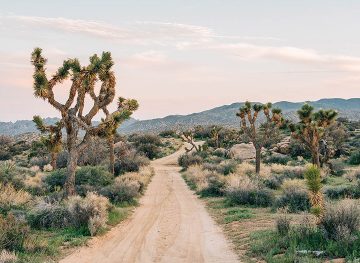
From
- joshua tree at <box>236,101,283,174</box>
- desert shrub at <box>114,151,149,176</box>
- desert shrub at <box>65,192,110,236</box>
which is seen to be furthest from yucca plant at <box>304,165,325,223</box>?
desert shrub at <box>114,151,149,176</box>

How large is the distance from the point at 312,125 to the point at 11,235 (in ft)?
68.2

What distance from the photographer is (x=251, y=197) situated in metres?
18.8

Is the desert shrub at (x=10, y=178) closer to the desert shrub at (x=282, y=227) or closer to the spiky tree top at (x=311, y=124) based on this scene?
the desert shrub at (x=282, y=227)

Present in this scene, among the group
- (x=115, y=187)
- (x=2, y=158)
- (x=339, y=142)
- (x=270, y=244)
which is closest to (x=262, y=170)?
(x=115, y=187)

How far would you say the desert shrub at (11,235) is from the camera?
10.1 meters

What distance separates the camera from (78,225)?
13539mm

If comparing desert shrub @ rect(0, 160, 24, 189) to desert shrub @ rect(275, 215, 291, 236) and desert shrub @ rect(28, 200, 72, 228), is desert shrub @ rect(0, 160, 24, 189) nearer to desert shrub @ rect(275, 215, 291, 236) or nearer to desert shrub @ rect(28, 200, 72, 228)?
desert shrub @ rect(28, 200, 72, 228)

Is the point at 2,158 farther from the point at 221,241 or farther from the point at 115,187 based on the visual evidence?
the point at 221,241

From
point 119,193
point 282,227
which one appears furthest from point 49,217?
point 282,227

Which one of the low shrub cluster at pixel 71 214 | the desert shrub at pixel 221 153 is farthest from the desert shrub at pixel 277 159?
the low shrub cluster at pixel 71 214

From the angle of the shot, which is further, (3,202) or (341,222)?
(3,202)

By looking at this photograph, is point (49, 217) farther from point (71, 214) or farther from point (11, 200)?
point (11, 200)

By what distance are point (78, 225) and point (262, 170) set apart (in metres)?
21.1

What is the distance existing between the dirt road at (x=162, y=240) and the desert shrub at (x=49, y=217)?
1.57 meters
